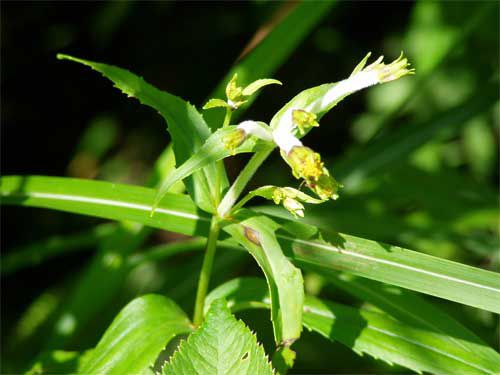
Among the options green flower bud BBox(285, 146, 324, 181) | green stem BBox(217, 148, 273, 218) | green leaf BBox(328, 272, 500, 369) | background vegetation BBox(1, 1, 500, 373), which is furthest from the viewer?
background vegetation BBox(1, 1, 500, 373)

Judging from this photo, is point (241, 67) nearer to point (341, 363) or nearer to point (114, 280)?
point (114, 280)

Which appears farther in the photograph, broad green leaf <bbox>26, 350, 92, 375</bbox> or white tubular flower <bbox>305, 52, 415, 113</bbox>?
broad green leaf <bbox>26, 350, 92, 375</bbox>

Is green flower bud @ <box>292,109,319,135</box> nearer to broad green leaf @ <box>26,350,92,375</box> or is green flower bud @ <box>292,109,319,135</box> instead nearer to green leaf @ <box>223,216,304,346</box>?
green leaf @ <box>223,216,304,346</box>

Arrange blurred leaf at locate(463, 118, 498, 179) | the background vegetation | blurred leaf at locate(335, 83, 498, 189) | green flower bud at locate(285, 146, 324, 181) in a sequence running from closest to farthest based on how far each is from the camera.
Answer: green flower bud at locate(285, 146, 324, 181) → blurred leaf at locate(335, 83, 498, 189) → the background vegetation → blurred leaf at locate(463, 118, 498, 179)

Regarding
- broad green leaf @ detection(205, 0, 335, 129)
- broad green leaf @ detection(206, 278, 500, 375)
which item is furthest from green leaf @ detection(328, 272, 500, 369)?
broad green leaf @ detection(205, 0, 335, 129)

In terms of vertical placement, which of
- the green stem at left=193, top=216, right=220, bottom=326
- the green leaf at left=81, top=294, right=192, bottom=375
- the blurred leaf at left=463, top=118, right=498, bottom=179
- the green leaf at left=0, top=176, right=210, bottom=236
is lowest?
the green leaf at left=81, top=294, right=192, bottom=375

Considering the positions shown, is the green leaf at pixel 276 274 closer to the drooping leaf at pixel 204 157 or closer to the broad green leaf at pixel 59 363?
the drooping leaf at pixel 204 157

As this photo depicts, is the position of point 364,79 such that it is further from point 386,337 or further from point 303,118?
point 386,337
